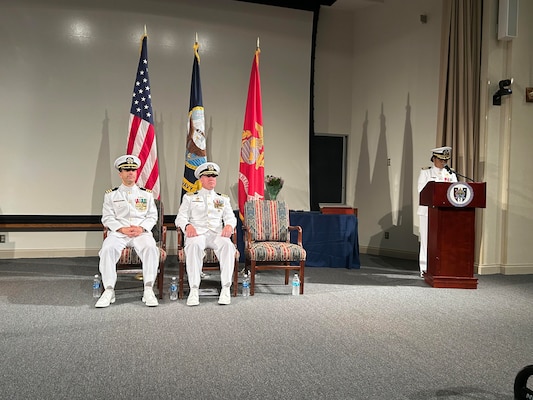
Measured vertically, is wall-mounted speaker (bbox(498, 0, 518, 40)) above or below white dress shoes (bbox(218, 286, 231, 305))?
above

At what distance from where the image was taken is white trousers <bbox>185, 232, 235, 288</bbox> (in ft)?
15.2

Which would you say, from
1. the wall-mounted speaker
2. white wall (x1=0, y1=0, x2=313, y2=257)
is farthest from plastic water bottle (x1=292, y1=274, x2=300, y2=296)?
the wall-mounted speaker

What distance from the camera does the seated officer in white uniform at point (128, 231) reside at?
443cm

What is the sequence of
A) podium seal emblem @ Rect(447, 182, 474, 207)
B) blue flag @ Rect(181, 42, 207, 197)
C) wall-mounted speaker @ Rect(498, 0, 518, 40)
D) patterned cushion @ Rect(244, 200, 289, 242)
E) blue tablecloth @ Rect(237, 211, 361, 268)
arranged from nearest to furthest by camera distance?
podium seal emblem @ Rect(447, 182, 474, 207) → patterned cushion @ Rect(244, 200, 289, 242) → wall-mounted speaker @ Rect(498, 0, 518, 40) → blue flag @ Rect(181, 42, 207, 197) → blue tablecloth @ Rect(237, 211, 361, 268)

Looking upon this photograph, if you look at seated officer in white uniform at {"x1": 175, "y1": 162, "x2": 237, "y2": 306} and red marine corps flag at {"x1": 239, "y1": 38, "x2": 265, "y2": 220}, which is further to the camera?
red marine corps flag at {"x1": 239, "y1": 38, "x2": 265, "y2": 220}

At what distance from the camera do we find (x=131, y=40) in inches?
301

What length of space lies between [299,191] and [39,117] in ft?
14.2

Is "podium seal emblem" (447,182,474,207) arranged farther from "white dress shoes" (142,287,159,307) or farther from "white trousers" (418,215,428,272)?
"white dress shoes" (142,287,159,307)

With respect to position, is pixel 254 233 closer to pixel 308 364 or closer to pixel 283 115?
pixel 308 364

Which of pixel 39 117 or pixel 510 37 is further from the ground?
pixel 510 37

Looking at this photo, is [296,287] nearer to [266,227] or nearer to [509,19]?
Answer: [266,227]

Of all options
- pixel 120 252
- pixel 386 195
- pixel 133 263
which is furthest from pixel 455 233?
pixel 120 252

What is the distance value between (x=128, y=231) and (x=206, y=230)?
78 centimetres

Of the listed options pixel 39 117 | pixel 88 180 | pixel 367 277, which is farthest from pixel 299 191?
pixel 39 117
